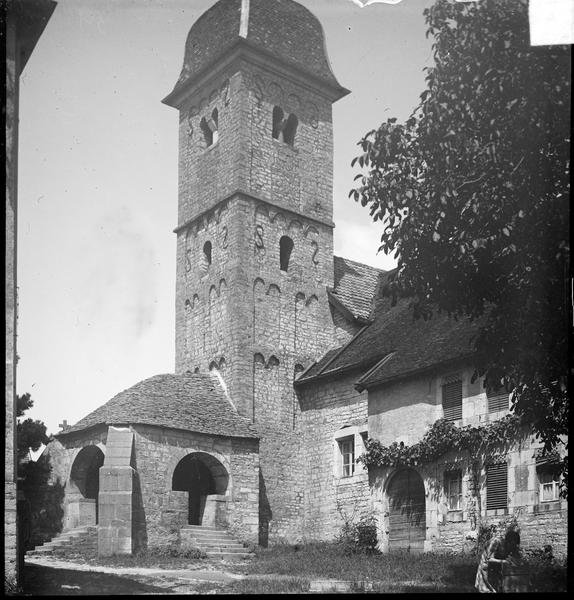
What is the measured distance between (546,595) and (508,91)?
7230 millimetres

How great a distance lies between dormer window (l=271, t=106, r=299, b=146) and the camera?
33250mm

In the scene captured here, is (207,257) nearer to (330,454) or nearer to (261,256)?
(261,256)

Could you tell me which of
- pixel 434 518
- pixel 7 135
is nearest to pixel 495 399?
pixel 434 518

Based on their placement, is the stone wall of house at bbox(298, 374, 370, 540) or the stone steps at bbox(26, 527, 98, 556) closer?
the stone steps at bbox(26, 527, 98, 556)

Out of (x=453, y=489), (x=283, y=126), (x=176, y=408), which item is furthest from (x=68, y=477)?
(x=283, y=126)

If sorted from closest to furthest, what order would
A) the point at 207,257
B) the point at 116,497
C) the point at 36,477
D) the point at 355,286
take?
1. the point at 116,497
2. the point at 36,477
3. the point at 207,257
4. the point at 355,286

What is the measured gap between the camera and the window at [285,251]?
32594mm

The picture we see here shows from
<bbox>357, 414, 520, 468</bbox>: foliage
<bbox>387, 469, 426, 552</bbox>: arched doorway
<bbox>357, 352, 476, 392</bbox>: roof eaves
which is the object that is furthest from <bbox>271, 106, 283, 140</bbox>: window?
<bbox>387, 469, 426, 552</bbox>: arched doorway

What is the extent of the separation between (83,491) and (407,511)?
9682mm

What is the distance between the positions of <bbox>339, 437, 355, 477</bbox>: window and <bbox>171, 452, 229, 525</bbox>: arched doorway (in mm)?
3695

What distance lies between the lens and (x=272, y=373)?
101ft

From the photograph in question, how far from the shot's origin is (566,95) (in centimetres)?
1352

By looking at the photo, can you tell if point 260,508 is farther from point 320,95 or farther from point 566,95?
point 566,95

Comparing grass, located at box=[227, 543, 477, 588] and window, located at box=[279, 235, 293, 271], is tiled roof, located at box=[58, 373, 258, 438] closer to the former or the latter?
grass, located at box=[227, 543, 477, 588]
